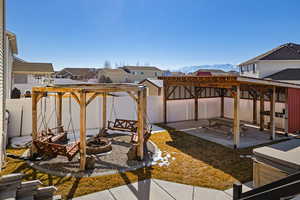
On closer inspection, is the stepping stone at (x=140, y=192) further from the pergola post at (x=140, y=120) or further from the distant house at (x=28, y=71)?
the distant house at (x=28, y=71)

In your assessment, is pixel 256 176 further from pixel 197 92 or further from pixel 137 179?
pixel 197 92

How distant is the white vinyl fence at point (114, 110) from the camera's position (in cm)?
962

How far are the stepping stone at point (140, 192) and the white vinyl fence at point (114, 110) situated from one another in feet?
21.3

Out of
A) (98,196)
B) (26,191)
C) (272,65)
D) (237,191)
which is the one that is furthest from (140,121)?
(272,65)

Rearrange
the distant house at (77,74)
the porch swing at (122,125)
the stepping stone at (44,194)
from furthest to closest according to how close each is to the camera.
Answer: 1. the distant house at (77,74)
2. the porch swing at (122,125)
3. the stepping stone at (44,194)

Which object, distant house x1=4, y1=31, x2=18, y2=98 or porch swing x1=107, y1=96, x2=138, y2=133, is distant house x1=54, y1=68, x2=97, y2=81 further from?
porch swing x1=107, y1=96, x2=138, y2=133

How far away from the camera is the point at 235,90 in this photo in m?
8.58

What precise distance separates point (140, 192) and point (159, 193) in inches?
18.9

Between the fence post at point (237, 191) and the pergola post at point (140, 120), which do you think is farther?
the pergola post at point (140, 120)

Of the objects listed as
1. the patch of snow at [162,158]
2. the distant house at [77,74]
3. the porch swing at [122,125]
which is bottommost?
the patch of snow at [162,158]

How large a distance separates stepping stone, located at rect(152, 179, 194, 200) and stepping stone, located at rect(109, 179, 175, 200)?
143 mm

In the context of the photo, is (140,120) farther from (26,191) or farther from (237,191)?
(237,191)

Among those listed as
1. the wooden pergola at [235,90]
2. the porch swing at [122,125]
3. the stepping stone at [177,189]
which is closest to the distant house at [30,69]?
the porch swing at [122,125]

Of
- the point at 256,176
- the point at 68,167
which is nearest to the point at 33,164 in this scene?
the point at 68,167
